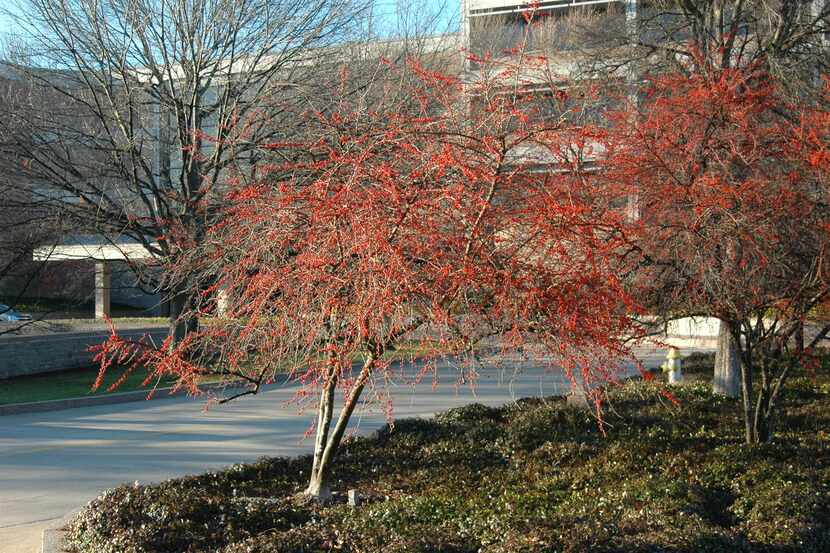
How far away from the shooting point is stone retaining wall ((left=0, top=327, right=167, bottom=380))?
803 inches

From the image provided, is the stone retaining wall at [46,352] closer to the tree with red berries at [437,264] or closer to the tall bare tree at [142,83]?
the tall bare tree at [142,83]

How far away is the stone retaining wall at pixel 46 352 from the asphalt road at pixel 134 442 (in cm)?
608

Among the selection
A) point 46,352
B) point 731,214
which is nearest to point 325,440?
point 731,214

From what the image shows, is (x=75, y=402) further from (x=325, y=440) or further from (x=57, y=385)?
(x=325, y=440)

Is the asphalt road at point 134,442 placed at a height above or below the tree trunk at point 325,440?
below

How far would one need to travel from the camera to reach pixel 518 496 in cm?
715

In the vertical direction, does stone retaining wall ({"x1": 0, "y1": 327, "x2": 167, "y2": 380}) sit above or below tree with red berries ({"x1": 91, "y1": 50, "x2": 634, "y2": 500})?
below

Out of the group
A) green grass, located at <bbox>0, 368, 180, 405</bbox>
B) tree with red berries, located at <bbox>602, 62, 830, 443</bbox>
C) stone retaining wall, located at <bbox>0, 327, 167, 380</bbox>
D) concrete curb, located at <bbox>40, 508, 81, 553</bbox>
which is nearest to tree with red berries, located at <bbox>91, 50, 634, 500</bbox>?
concrete curb, located at <bbox>40, 508, 81, 553</bbox>

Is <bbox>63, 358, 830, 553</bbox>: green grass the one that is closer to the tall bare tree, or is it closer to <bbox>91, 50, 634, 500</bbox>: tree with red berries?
<bbox>91, 50, 634, 500</bbox>: tree with red berries

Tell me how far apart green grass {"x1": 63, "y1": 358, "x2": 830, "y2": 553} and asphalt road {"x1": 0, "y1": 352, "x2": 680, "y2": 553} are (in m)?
0.75

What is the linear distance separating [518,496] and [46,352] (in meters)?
17.2

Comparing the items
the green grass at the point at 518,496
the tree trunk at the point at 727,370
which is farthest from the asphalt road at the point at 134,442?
the tree trunk at the point at 727,370

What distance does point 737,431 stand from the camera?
394 inches

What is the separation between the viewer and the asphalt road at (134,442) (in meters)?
8.56
